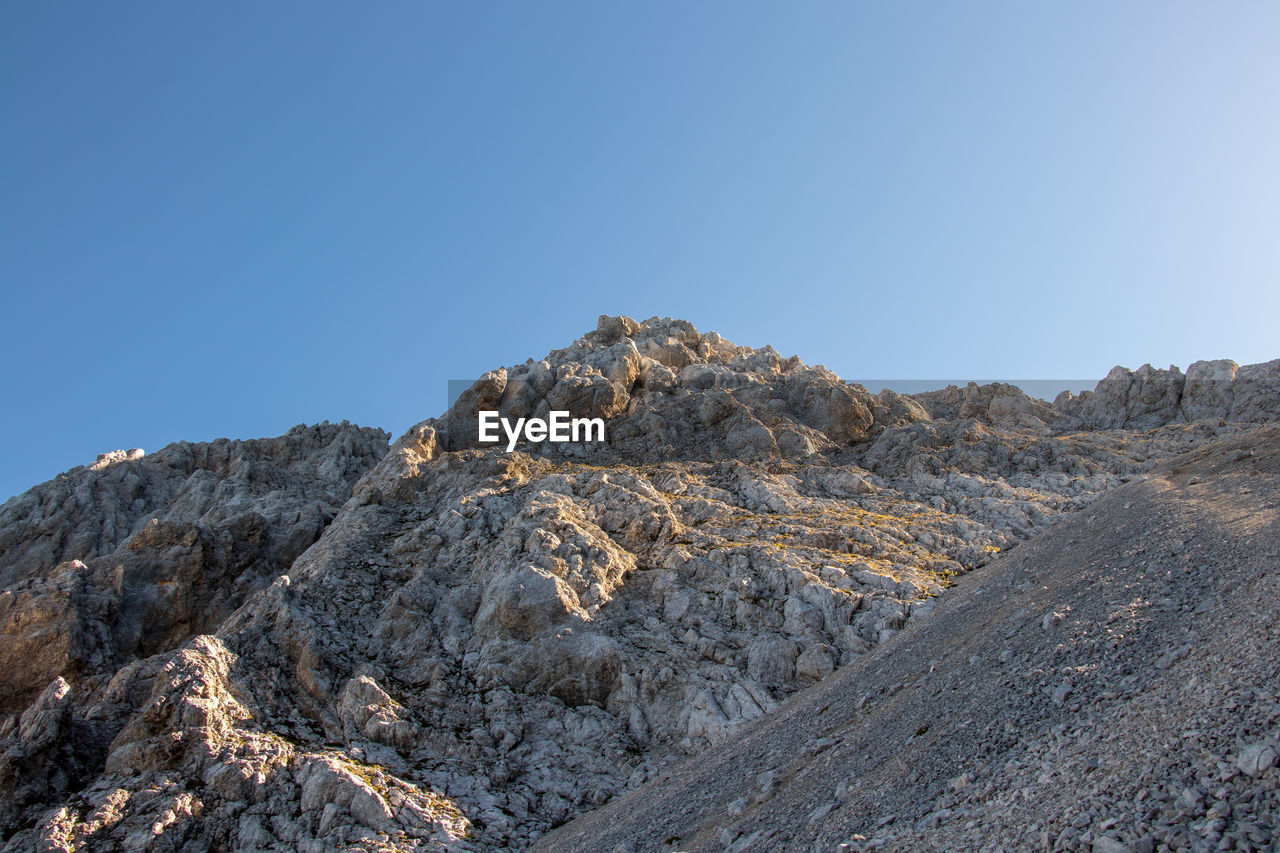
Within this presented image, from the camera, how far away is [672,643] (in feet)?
119

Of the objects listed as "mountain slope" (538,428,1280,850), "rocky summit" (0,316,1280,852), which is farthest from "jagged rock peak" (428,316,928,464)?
"mountain slope" (538,428,1280,850)

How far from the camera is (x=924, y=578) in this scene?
131ft

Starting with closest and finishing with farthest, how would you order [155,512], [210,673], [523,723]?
[210,673] → [523,723] → [155,512]

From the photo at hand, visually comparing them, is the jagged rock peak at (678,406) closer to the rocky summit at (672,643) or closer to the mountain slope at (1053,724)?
the rocky summit at (672,643)

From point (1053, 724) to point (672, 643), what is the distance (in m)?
20.7

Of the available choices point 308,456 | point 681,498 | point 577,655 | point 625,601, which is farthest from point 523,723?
point 308,456

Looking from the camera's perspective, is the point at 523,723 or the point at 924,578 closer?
the point at 523,723

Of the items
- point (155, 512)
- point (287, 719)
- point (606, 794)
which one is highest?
point (155, 512)

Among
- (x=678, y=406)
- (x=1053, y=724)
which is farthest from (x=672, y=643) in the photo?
(x=678, y=406)

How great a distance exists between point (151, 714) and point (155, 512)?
146ft

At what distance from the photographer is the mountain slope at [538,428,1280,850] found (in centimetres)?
1275

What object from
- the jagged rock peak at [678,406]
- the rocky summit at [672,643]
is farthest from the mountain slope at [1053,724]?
the jagged rock peak at [678,406]

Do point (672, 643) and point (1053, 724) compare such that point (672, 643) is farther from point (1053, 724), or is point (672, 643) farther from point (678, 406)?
point (678, 406)

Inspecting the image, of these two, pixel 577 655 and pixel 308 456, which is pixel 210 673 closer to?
pixel 577 655
